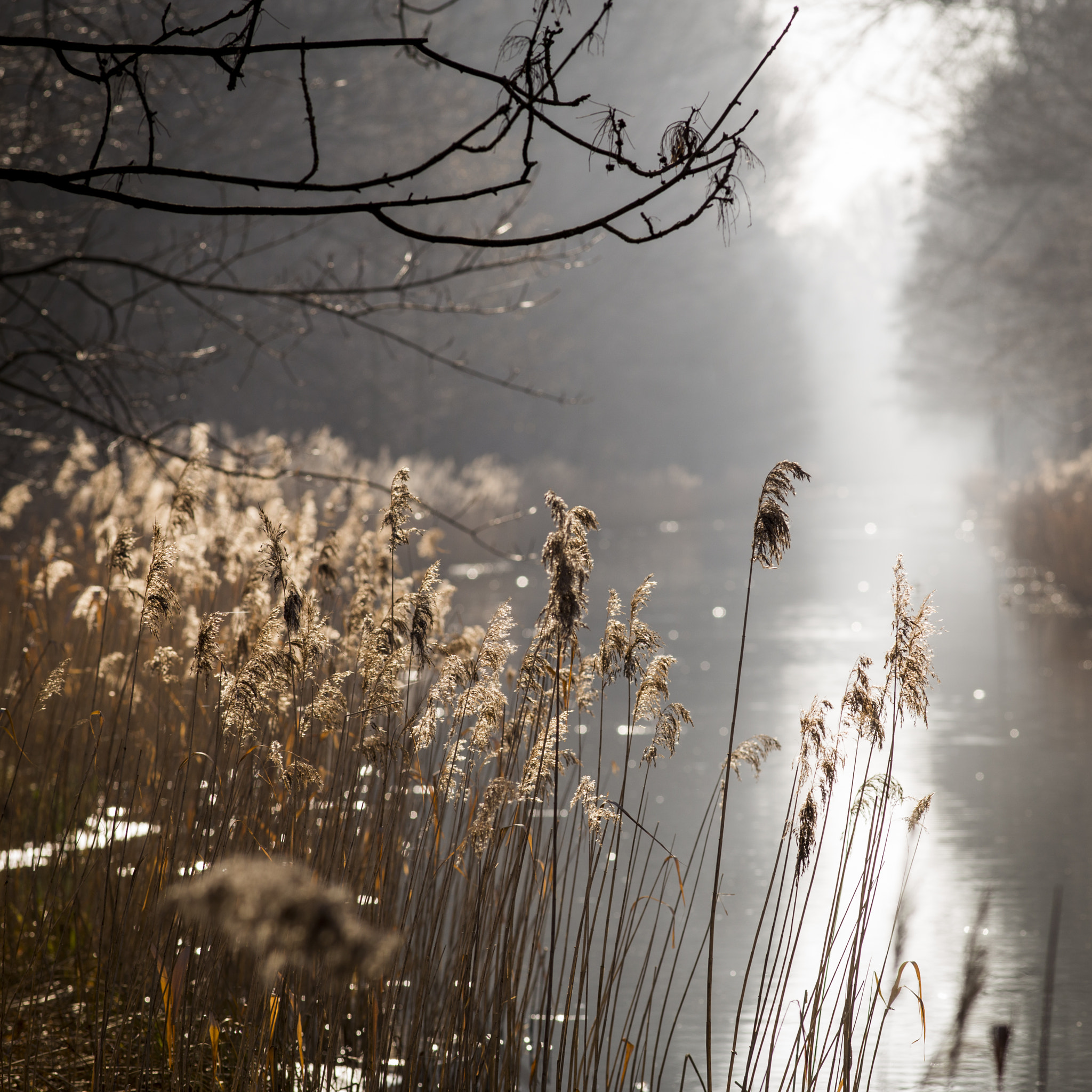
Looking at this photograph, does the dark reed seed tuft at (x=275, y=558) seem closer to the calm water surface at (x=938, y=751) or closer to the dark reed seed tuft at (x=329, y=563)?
the dark reed seed tuft at (x=329, y=563)

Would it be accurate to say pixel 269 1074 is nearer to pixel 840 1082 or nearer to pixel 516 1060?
pixel 516 1060

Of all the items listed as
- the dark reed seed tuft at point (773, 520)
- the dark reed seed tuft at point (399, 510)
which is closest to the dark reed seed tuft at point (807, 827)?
the dark reed seed tuft at point (773, 520)

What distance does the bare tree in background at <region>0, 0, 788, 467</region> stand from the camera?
170 centimetres

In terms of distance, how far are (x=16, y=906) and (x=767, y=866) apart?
2802 mm

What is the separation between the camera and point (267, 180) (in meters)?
3.01

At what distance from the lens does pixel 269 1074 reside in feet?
7.30

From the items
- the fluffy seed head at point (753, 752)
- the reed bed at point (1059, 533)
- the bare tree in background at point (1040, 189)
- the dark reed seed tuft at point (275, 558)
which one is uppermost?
the bare tree in background at point (1040, 189)

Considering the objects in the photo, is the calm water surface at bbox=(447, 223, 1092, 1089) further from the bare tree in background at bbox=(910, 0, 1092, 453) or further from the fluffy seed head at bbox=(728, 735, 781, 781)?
the bare tree in background at bbox=(910, 0, 1092, 453)

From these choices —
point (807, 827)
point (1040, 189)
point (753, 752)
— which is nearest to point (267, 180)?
point (753, 752)

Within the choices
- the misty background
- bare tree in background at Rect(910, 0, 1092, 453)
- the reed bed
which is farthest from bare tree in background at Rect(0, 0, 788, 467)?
the reed bed

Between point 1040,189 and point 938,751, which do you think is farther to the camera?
point 1040,189

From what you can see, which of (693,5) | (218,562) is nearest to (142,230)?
(693,5)

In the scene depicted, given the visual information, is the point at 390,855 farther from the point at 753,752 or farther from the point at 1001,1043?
the point at 1001,1043

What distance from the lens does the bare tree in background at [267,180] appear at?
1700 mm
